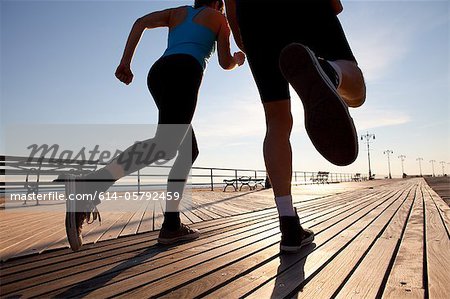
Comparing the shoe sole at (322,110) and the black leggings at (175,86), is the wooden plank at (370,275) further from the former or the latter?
the black leggings at (175,86)

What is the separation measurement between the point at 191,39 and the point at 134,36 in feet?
1.20

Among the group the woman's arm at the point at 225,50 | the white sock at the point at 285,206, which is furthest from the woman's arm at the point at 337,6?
the white sock at the point at 285,206

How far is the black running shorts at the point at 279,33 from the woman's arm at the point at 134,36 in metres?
0.59

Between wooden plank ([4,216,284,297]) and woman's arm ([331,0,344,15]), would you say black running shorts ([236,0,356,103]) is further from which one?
wooden plank ([4,216,284,297])

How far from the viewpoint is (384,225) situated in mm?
2252

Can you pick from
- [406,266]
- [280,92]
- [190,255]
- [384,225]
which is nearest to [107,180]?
[190,255]

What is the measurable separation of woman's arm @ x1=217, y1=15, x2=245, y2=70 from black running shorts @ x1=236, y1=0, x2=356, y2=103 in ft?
1.34

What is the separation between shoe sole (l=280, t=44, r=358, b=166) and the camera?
1.11 meters

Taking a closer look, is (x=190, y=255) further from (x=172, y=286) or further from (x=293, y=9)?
(x=293, y=9)

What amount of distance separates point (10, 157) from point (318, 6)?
6.76 meters

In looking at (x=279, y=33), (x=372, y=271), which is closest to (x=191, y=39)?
(x=279, y=33)

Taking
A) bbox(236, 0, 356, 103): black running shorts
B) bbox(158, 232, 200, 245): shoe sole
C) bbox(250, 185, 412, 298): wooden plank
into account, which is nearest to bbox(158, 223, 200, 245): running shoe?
bbox(158, 232, 200, 245): shoe sole

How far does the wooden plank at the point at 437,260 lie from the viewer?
965 mm

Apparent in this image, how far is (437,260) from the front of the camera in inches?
50.6
